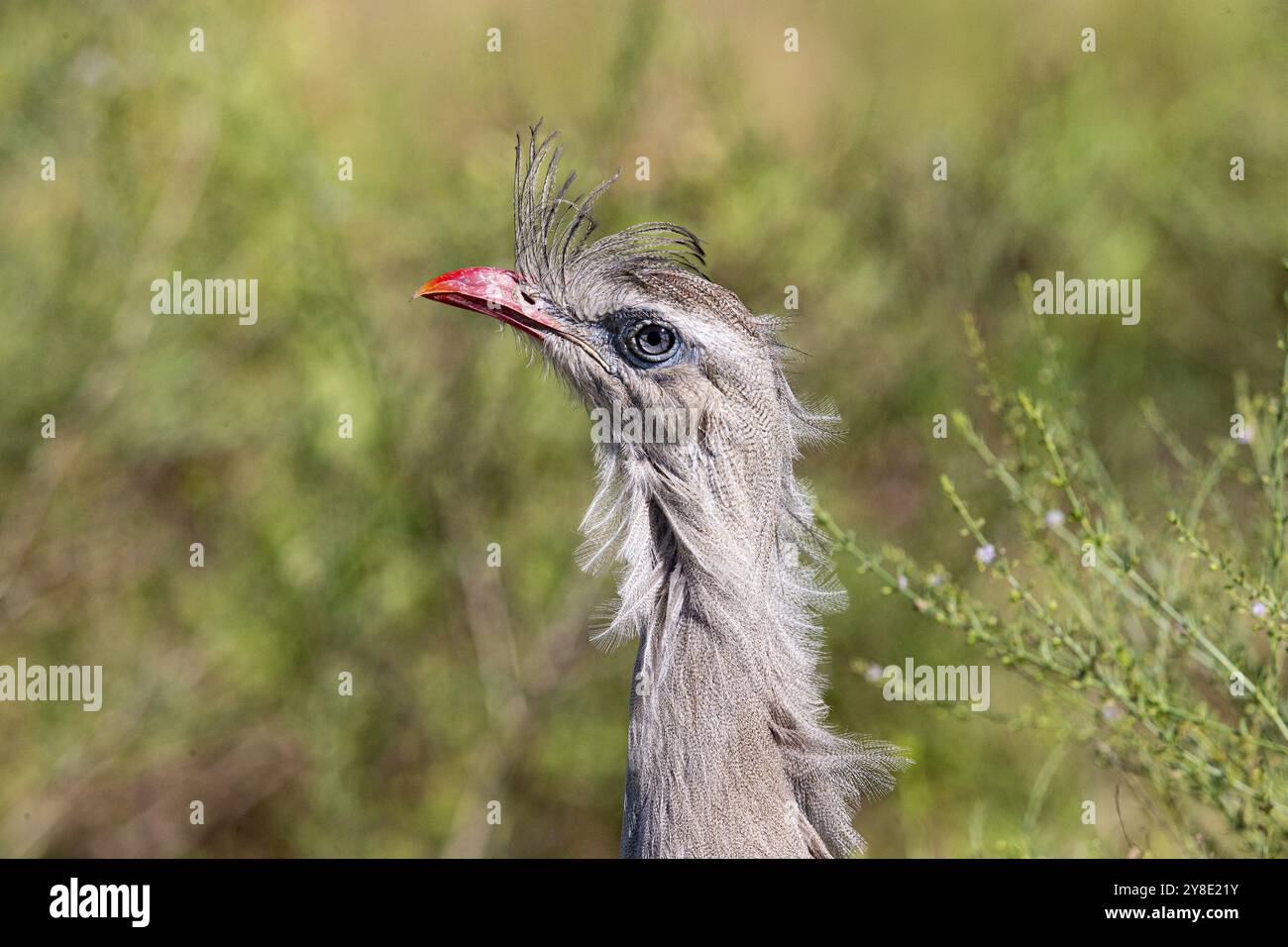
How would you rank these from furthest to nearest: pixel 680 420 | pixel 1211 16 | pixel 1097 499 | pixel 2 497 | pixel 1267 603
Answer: pixel 1211 16 < pixel 2 497 < pixel 1097 499 < pixel 680 420 < pixel 1267 603

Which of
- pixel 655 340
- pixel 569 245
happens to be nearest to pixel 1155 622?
pixel 655 340

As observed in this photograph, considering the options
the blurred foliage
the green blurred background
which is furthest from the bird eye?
the green blurred background

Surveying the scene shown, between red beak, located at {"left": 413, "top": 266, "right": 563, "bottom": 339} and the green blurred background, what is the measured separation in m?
2.18

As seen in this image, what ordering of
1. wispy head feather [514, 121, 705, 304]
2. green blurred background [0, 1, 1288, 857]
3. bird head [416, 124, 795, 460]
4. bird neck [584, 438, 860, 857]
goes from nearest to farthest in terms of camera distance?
bird neck [584, 438, 860, 857] → bird head [416, 124, 795, 460] → wispy head feather [514, 121, 705, 304] → green blurred background [0, 1, 1288, 857]

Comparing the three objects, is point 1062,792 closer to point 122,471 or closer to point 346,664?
point 346,664

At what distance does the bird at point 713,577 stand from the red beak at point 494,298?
0.14ft

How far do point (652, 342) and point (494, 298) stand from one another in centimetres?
37

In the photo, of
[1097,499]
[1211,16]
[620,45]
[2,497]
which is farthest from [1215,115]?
[2,497]

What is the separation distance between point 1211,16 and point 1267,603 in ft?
18.0

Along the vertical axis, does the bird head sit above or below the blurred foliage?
above

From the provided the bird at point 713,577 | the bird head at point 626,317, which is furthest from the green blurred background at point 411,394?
the bird at point 713,577

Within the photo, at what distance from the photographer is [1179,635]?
8.05 feet

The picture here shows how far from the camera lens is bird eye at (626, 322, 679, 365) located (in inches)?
95.5

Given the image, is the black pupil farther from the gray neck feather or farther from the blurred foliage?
the blurred foliage
